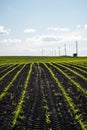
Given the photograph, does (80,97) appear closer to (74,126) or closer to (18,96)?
(18,96)

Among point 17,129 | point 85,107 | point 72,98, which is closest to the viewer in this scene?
point 17,129

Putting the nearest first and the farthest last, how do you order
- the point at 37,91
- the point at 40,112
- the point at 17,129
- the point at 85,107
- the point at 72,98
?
1. the point at 17,129
2. the point at 40,112
3. the point at 85,107
4. the point at 72,98
5. the point at 37,91

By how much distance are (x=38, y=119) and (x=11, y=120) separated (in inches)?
41.3

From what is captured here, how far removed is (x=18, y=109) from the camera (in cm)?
1216

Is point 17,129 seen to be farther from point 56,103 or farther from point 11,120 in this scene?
point 56,103

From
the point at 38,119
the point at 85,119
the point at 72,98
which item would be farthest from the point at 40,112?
the point at 72,98

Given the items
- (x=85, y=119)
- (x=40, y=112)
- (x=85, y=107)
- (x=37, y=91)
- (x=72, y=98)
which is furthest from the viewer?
(x=37, y=91)

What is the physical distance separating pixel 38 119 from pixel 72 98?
3811mm

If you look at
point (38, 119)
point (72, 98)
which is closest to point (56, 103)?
point (72, 98)

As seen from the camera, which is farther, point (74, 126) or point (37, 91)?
point (37, 91)

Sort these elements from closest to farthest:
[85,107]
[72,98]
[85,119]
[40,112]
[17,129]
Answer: [17,129] < [85,119] < [40,112] < [85,107] < [72,98]

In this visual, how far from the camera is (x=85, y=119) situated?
10578mm

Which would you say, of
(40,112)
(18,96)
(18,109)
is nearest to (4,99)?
(18,96)

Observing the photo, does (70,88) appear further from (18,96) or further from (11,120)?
(11,120)
